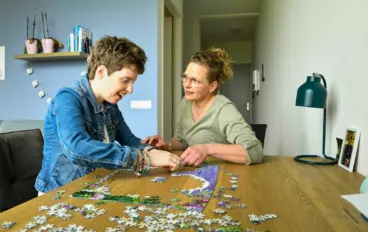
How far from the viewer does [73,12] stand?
3.62 m

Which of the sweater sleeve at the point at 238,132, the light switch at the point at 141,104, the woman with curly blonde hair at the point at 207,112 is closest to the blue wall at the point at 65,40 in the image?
the light switch at the point at 141,104

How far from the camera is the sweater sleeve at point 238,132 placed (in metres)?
1.53

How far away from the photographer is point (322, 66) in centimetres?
190

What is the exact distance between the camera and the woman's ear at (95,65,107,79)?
1.39 metres

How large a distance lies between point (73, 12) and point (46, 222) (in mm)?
3350

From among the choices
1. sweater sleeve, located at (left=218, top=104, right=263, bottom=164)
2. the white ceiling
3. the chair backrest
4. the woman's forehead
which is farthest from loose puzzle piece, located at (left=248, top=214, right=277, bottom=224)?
the white ceiling

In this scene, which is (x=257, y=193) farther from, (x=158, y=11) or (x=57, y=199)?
(x=158, y=11)

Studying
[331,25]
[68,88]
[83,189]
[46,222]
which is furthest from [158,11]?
[46,222]

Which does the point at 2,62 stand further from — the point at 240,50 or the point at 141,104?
the point at 240,50

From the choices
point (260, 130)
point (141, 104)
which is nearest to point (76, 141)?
point (260, 130)

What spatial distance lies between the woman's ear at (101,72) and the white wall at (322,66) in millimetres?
1140

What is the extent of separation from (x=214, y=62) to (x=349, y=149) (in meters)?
0.91

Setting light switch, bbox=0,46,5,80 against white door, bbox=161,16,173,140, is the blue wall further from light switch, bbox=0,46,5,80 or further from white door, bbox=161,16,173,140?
white door, bbox=161,16,173,140

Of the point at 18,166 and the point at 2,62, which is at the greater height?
the point at 2,62
